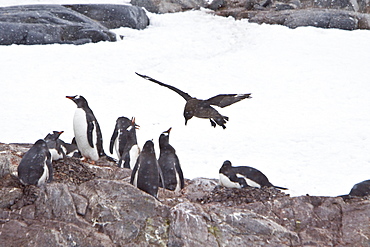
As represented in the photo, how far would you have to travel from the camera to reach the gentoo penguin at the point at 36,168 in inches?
203

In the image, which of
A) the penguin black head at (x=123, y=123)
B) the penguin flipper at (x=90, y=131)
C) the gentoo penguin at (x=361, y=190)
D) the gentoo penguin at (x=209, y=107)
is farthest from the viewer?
the penguin black head at (x=123, y=123)

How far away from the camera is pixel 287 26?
64.0ft

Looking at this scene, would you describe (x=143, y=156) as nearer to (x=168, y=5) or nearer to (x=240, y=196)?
(x=240, y=196)

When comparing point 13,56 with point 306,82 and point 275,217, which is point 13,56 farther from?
point 275,217

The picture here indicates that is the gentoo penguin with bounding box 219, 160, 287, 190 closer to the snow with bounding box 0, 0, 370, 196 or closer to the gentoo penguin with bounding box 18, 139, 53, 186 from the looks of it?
the gentoo penguin with bounding box 18, 139, 53, 186

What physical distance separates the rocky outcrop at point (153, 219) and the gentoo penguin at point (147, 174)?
8.6 inches

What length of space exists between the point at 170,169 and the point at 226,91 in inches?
334

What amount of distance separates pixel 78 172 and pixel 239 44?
1330cm

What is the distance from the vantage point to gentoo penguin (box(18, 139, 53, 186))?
5145mm

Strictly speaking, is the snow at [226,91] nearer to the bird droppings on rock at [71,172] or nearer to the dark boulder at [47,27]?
the dark boulder at [47,27]

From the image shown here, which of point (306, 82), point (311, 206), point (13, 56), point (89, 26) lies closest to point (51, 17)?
point (89, 26)

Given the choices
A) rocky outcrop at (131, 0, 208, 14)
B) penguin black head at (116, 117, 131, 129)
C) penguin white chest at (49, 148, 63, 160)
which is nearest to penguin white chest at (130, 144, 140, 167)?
penguin black head at (116, 117, 131, 129)

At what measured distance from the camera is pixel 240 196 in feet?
18.5

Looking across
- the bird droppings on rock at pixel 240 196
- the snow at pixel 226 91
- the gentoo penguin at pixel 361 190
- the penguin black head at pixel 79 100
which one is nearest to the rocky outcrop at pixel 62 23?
the snow at pixel 226 91
